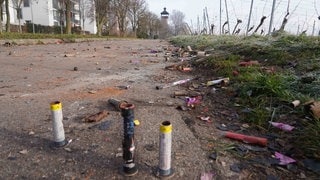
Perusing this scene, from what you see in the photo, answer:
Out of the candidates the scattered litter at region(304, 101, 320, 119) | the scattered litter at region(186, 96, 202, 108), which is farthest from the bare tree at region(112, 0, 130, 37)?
the scattered litter at region(304, 101, 320, 119)

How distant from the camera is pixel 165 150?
170 cm

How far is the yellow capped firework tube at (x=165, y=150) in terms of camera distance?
5.44 ft

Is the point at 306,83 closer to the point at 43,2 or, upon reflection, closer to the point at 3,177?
the point at 3,177

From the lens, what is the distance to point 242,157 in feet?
6.63

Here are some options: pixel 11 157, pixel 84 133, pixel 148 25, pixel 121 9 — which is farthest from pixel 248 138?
pixel 148 25

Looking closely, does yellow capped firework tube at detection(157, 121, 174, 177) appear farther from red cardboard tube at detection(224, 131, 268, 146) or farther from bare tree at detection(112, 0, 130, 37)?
bare tree at detection(112, 0, 130, 37)

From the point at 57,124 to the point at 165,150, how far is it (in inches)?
34.4

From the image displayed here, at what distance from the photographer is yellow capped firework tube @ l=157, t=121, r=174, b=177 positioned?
1657 millimetres

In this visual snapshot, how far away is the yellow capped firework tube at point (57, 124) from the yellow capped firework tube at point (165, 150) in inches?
32.8

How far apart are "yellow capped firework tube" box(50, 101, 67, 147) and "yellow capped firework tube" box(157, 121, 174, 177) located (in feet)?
2.73

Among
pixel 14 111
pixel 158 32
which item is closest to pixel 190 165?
pixel 14 111

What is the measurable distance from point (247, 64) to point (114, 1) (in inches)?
1443

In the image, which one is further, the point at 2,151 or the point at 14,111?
the point at 14,111

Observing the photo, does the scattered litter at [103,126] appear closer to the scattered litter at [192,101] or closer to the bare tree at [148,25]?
the scattered litter at [192,101]
